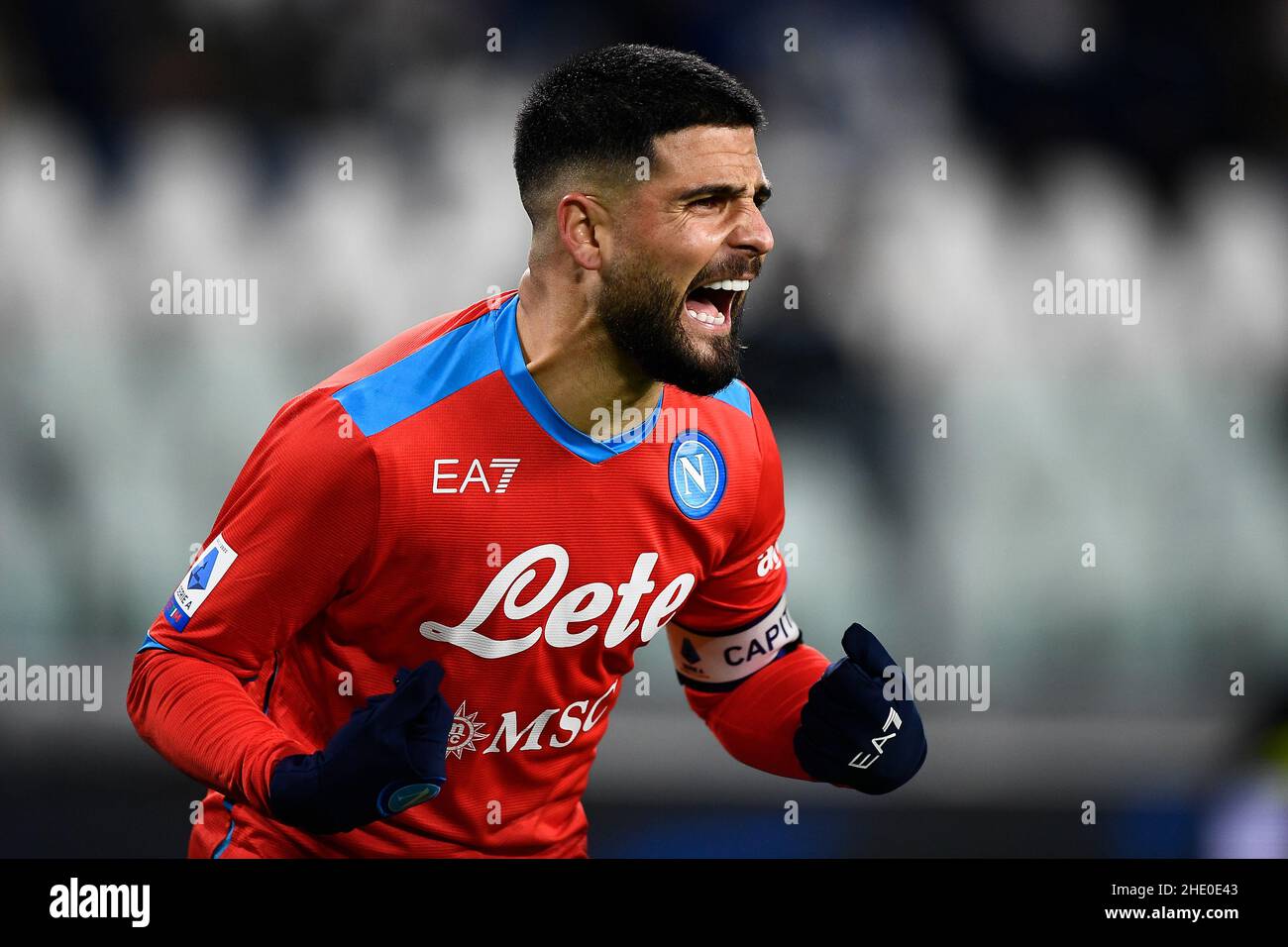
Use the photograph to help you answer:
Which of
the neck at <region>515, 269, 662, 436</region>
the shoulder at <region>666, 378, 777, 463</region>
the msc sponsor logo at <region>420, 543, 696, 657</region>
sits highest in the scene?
the neck at <region>515, 269, 662, 436</region>

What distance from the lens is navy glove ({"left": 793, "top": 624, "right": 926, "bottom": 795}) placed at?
198cm

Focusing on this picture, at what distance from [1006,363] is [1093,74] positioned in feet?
3.23

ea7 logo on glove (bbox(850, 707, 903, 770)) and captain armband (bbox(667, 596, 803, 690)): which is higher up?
captain armband (bbox(667, 596, 803, 690))

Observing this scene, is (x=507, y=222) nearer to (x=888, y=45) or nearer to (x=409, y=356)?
(x=888, y=45)

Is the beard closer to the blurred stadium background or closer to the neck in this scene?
the neck

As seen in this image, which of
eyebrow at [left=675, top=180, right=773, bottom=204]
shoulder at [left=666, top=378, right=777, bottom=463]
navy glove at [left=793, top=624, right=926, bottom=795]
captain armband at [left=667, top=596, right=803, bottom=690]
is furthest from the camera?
captain armband at [left=667, top=596, right=803, bottom=690]

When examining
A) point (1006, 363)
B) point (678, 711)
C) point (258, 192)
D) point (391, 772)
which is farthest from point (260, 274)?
point (391, 772)

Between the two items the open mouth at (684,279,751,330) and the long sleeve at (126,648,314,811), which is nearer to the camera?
the long sleeve at (126,648,314,811)

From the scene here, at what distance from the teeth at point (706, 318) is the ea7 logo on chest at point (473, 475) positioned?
333 mm

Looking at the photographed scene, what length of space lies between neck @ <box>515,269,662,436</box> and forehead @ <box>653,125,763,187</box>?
0.22 m

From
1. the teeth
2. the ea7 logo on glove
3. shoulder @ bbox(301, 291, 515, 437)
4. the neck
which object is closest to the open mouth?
the teeth

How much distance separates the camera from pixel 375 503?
5.90 feet

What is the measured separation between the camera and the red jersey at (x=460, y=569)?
1.79m

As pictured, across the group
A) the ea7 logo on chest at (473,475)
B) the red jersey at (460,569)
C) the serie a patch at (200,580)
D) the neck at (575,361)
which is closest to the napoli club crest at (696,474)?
the red jersey at (460,569)
